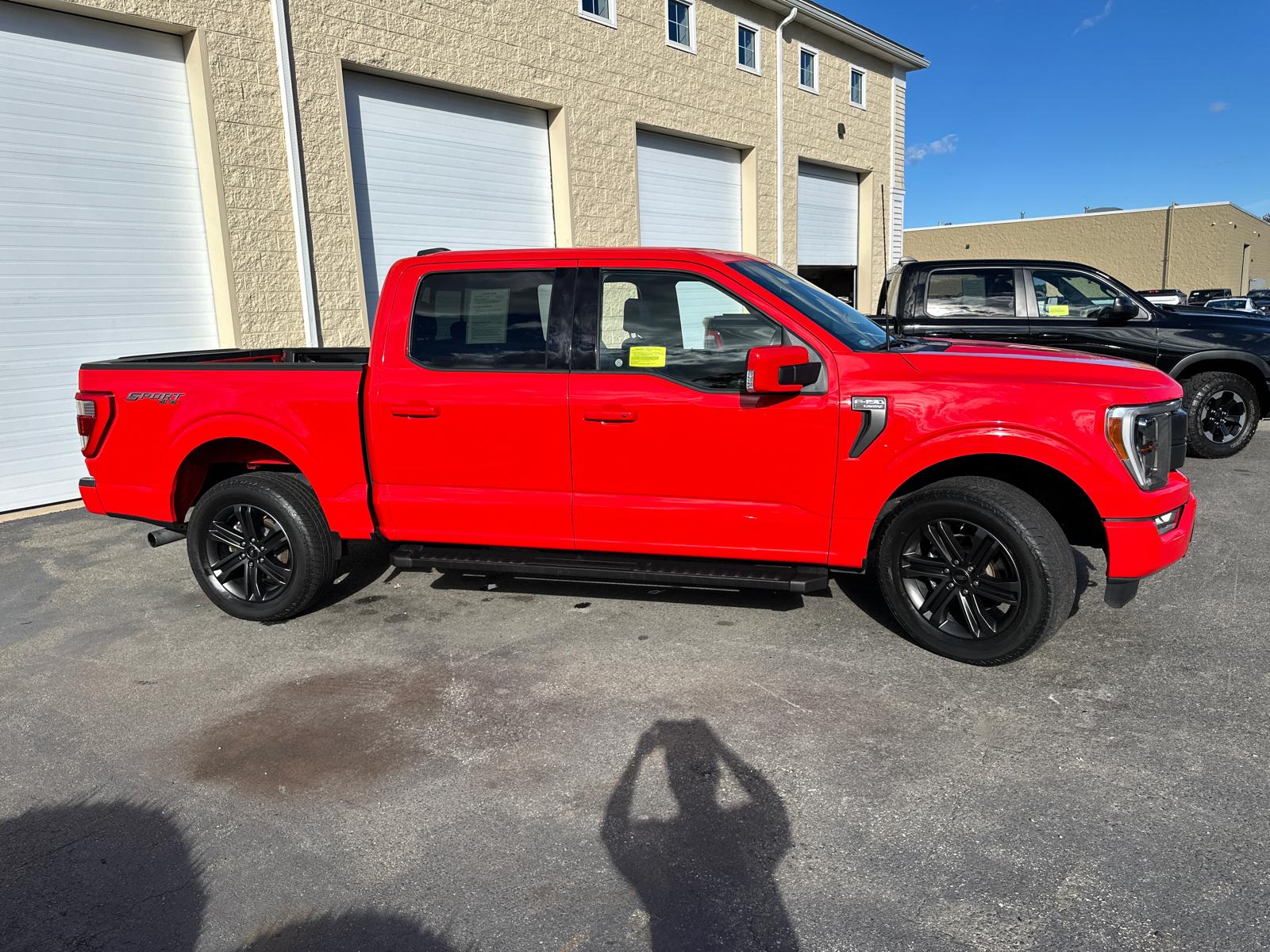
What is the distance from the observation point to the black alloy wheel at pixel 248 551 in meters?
4.76

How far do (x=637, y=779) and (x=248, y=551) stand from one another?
288 cm

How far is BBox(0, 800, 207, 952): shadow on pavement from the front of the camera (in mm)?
2375

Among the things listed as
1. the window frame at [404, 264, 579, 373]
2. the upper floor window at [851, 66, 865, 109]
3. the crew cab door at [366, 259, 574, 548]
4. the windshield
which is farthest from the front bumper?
the upper floor window at [851, 66, 865, 109]

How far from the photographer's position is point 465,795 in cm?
300

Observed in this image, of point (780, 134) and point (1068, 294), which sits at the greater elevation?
point (780, 134)

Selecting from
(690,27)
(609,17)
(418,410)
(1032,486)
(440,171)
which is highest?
(690,27)

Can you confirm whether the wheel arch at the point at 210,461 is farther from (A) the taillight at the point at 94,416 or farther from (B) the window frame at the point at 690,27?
(B) the window frame at the point at 690,27

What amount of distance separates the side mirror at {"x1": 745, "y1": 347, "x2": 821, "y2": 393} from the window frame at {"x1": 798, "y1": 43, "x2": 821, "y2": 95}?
15748 mm

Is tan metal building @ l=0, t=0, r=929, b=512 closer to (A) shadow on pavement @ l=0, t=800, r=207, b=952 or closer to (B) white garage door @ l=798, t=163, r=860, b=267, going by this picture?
(B) white garage door @ l=798, t=163, r=860, b=267

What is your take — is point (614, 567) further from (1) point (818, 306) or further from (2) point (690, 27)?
(2) point (690, 27)

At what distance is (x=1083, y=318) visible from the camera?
8234 mm

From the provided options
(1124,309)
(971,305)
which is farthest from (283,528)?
(1124,309)

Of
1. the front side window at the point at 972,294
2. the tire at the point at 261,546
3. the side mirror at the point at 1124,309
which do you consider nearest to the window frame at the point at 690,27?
the front side window at the point at 972,294

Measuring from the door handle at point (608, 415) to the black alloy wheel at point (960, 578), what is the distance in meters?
1.46
